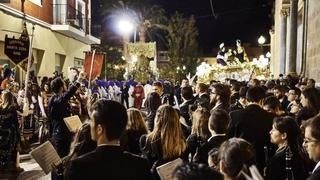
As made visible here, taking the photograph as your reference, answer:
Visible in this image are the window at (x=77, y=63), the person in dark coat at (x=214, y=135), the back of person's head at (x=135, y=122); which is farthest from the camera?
the window at (x=77, y=63)

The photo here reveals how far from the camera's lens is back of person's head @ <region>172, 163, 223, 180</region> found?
253 cm

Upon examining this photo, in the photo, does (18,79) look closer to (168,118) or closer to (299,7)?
(299,7)

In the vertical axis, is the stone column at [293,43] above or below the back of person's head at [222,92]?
above

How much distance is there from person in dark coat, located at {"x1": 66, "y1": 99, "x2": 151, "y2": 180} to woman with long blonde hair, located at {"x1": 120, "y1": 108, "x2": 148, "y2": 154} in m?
2.44

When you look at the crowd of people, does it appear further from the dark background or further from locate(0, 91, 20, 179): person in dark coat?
the dark background

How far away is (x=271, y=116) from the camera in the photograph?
276 inches

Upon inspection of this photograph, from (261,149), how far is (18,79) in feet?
55.7

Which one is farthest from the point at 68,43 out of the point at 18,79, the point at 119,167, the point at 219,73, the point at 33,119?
the point at 119,167

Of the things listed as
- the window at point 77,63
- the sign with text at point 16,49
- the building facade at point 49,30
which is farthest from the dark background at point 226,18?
the sign with text at point 16,49

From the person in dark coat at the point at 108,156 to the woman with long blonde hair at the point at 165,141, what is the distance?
194 cm

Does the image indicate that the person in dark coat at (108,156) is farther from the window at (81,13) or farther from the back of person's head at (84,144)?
the window at (81,13)

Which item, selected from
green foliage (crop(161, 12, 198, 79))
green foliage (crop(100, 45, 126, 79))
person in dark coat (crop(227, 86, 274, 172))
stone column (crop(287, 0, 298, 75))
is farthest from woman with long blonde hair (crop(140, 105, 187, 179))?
green foliage (crop(161, 12, 198, 79))

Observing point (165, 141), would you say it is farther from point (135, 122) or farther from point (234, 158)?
point (234, 158)

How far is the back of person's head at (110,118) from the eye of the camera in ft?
11.9
